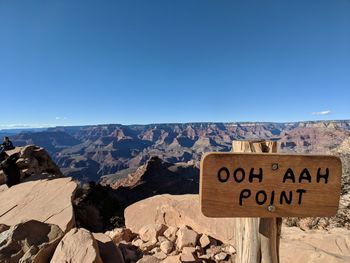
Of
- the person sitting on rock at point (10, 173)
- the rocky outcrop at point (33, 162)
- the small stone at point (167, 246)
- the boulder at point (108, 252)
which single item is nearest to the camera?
the boulder at point (108, 252)

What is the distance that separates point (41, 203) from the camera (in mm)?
8109

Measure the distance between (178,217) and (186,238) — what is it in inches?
46.0

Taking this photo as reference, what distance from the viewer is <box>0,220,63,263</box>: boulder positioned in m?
3.99

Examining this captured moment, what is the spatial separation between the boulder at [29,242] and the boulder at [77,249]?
19 centimetres

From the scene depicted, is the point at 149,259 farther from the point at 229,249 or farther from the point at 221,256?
the point at 229,249

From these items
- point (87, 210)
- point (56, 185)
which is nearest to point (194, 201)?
point (56, 185)

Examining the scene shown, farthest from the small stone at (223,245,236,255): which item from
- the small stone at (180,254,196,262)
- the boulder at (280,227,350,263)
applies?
the boulder at (280,227,350,263)

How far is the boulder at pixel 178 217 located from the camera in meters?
5.38

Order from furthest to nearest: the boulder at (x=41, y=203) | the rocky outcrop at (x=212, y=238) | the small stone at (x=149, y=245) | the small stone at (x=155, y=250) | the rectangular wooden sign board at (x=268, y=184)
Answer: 1. the boulder at (x=41, y=203)
2. the small stone at (x=149, y=245)
3. the small stone at (x=155, y=250)
4. the rocky outcrop at (x=212, y=238)
5. the rectangular wooden sign board at (x=268, y=184)

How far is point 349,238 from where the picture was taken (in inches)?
194

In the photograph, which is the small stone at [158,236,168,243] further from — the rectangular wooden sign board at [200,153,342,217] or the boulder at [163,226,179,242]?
the rectangular wooden sign board at [200,153,342,217]

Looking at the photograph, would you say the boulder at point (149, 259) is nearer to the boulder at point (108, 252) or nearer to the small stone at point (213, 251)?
the boulder at point (108, 252)

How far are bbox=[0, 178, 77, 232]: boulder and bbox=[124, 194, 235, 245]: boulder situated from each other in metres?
1.50

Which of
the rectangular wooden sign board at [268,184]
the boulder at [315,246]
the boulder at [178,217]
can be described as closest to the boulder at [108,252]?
the boulder at [178,217]
